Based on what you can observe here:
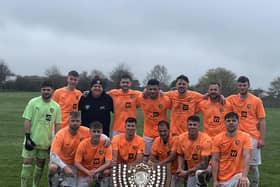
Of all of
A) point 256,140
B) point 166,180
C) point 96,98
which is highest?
point 96,98

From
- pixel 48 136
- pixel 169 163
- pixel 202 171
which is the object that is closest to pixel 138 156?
pixel 169 163

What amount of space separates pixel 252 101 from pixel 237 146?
4.51 feet

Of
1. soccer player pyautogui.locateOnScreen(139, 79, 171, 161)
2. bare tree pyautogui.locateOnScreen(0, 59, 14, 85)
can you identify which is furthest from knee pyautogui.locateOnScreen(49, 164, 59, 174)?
bare tree pyautogui.locateOnScreen(0, 59, 14, 85)

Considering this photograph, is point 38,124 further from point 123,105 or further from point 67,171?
point 123,105

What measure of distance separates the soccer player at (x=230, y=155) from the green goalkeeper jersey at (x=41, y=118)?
10.2 feet

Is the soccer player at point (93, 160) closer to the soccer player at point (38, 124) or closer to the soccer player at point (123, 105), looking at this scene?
the soccer player at point (38, 124)

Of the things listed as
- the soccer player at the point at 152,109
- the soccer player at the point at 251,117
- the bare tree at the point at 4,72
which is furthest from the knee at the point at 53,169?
the bare tree at the point at 4,72

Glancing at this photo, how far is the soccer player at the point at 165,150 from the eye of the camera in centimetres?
927

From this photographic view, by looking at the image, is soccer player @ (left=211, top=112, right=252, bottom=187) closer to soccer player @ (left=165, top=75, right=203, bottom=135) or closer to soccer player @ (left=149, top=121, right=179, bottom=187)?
soccer player @ (left=149, top=121, right=179, bottom=187)

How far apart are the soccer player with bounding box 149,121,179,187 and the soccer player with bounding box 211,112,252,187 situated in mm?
957

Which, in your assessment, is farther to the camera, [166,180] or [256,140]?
[256,140]

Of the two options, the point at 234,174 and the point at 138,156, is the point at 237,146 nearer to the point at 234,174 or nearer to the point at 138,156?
the point at 234,174

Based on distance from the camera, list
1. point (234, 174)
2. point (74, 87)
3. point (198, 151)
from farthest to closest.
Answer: point (74, 87), point (198, 151), point (234, 174)

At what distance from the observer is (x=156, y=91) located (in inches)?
392
